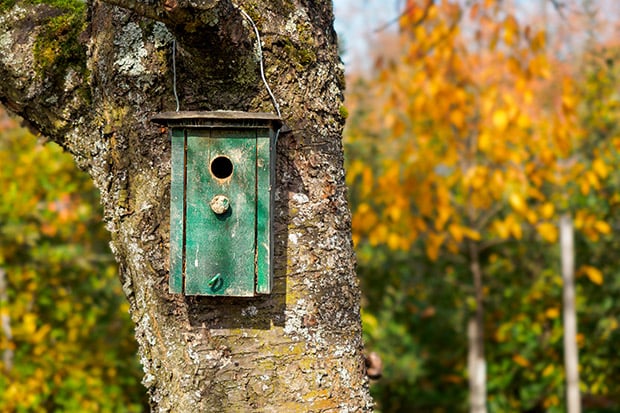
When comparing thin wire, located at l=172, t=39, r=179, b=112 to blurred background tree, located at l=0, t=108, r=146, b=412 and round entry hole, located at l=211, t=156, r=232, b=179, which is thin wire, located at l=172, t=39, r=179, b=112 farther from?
blurred background tree, located at l=0, t=108, r=146, b=412

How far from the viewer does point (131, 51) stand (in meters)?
1.49

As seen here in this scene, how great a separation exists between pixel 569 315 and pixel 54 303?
326 centimetres

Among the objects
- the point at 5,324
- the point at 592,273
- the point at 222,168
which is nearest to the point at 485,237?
the point at 592,273

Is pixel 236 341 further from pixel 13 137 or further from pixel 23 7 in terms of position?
pixel 13 137

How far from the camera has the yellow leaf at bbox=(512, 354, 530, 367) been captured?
5105 millimetres

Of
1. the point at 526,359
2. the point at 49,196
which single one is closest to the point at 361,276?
the point at 526,359

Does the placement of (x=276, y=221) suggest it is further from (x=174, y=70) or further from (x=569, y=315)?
(x=569, y=315)

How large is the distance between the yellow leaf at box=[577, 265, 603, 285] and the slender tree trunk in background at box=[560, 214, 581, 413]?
0.15 m

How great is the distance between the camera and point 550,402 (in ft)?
16.6

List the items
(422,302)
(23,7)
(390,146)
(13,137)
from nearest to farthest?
1. (23,7)
2. (13,137)
3. (422,302)
4. (390,146)

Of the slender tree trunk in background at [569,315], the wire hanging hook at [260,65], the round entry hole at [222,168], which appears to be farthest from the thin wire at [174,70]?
the slender tree trunk in background at [569,315]

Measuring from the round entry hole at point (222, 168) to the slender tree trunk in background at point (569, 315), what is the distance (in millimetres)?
3549

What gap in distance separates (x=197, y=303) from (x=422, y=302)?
4.10m

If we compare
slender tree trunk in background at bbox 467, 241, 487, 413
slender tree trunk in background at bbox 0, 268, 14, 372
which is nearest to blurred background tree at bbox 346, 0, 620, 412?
slender tree trunk in background at bbox 467, 241, 487, 413
